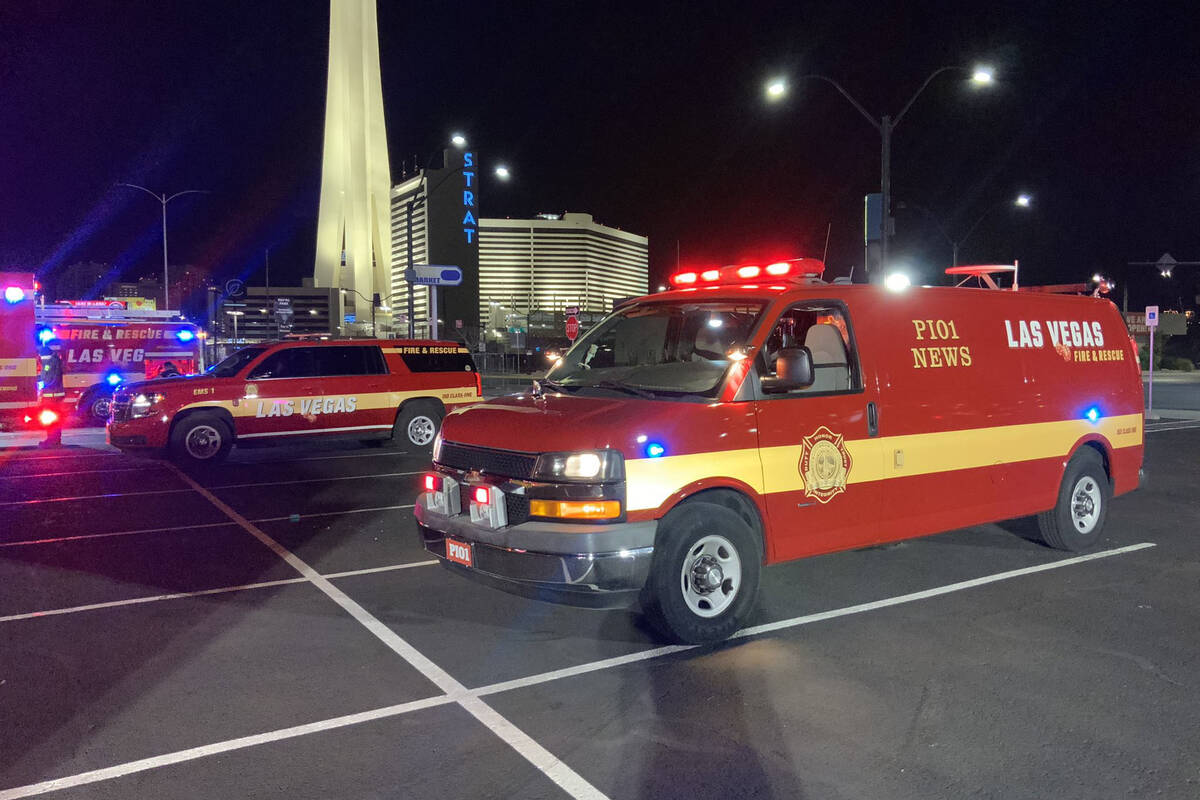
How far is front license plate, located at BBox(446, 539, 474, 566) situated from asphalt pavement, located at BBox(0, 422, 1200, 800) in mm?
478

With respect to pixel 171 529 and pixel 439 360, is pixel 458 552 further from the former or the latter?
pixel 439 360

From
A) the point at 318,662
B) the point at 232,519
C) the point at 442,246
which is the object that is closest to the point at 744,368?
the point at 318,662

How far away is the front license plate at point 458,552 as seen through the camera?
514 centimetres

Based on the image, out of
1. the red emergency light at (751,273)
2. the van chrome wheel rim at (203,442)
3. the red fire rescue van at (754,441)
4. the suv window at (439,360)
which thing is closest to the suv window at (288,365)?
the van chrome wheel rim at (203,442)

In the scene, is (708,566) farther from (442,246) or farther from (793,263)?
(442,246)

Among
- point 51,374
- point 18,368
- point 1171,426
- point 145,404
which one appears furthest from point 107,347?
point 1171,426

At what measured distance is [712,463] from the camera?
5.06 m

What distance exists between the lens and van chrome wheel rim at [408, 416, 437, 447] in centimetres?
1458

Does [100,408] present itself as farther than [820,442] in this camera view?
Yes

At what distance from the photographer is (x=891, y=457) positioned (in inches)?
234

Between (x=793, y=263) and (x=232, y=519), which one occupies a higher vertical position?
(x=793, y=263)

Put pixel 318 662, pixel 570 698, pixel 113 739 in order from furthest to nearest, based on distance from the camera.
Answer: pixel 318 662 → pixel 570 698 → pixel 113 739

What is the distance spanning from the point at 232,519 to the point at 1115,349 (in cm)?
836

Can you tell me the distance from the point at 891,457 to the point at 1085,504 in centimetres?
271
